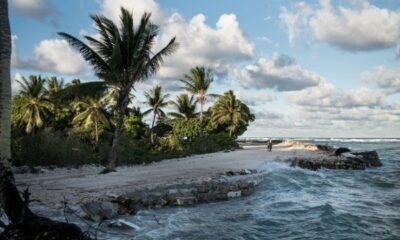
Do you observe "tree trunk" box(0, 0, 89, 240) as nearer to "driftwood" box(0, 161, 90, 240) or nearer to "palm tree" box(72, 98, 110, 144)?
"driftwood" box(0, 161, 90, 240)

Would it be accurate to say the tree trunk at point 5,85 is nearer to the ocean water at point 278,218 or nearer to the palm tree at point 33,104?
the ocean water at point 278,218

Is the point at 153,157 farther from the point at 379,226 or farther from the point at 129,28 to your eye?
the point at 379,226

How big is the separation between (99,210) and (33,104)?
3314 centimetres

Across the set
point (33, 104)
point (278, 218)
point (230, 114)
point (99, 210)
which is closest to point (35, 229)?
point (99, 210)

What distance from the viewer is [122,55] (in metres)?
17.6

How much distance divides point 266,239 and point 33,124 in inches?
1348

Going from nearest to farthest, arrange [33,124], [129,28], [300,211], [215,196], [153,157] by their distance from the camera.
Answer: [300,211] → [215,196] → [129,28] → [153,157] → [33,124]

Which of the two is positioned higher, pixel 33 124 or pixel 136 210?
pixel 33 124

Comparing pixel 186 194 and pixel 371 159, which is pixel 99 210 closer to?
pixel 186 194

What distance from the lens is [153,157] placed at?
1070 inches

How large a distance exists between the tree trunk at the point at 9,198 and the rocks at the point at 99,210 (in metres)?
3.29

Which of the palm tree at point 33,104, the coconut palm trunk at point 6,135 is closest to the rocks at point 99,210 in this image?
the coconut palm trunk at point 6,135

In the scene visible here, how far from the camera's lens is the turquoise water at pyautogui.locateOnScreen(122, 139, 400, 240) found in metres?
8.47

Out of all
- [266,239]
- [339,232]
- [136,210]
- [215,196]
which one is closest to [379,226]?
[339,232]
